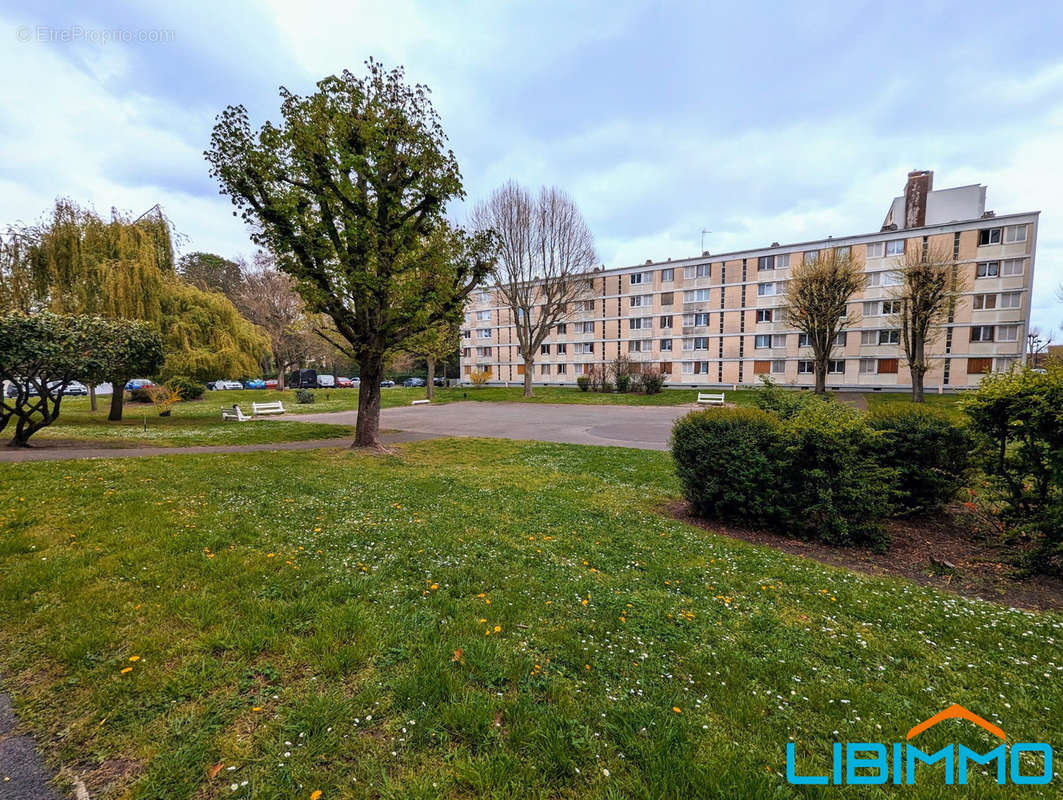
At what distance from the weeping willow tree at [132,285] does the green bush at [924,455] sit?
902 inches

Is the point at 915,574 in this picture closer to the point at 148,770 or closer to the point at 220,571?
the point at 148,770

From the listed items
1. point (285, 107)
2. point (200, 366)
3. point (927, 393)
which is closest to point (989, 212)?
point (927, 393)

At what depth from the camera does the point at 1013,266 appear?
31953 mm

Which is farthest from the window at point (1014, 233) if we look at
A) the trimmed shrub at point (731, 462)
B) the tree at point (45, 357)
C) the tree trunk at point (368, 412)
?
the tree at point (45, 357)

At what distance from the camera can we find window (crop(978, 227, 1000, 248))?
105 ft

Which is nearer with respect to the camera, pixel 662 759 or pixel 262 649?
pixel 662 759

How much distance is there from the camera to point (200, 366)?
19.1m

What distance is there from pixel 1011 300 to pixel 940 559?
42.8 m

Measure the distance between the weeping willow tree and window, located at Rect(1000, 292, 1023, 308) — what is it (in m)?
51.1

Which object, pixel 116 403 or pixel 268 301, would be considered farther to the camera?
pixel 268 301

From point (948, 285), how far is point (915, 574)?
101 ft

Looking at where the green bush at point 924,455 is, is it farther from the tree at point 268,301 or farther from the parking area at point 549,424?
the tree at point 268,301

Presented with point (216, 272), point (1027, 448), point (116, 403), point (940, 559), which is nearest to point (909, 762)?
point (940, 559)

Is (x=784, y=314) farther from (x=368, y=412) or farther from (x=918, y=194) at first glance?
(x=368, y=412)
